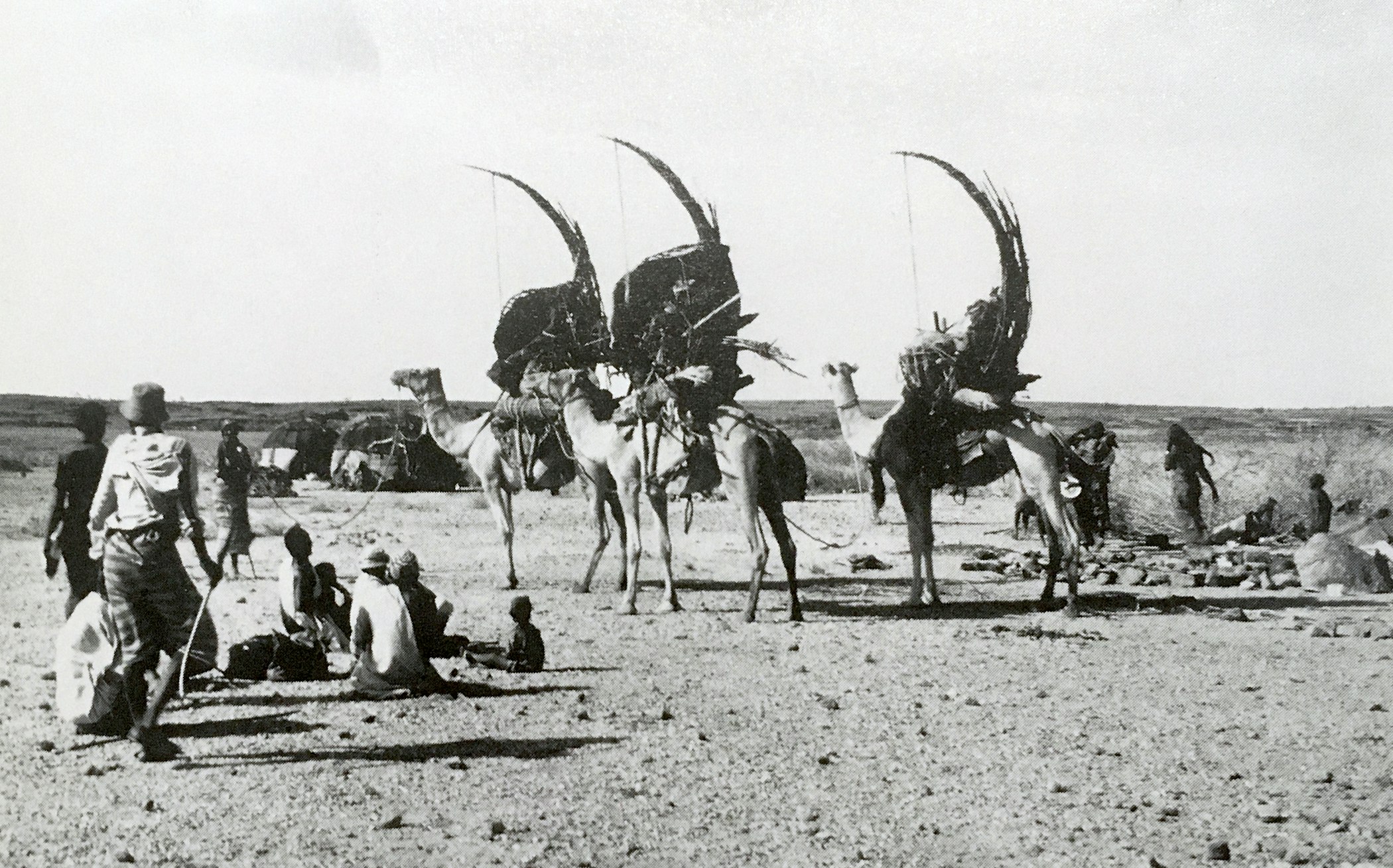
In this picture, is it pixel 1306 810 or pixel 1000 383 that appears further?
pixel 1000 383

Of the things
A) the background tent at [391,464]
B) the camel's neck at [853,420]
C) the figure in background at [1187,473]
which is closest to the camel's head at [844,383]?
the camel's neck at [853,420]

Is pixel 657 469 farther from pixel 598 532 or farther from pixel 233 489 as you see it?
pixel 233 489

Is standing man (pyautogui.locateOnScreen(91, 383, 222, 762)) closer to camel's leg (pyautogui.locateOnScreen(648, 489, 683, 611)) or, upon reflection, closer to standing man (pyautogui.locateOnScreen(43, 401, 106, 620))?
standing man (pyautogui.locateOnScreen(43, 401, 106, 620))

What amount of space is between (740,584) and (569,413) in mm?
2778

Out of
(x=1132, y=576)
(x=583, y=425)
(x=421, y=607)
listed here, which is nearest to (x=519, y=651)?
(x=421, y=607)

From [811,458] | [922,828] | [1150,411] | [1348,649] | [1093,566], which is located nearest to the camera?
[922,828]

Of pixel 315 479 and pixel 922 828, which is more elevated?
pixel 315 479

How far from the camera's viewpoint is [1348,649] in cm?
962

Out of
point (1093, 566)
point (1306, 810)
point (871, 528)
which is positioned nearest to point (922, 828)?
point (1306, 810)

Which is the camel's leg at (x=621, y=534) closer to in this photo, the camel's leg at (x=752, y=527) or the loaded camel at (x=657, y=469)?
the loaded camel at (x=657, y=469)

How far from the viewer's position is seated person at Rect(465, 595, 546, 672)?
8.80 metres

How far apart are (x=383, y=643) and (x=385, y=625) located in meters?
0.12

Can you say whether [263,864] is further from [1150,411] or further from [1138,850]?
[1150,411]

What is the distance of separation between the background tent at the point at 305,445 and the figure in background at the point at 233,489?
1772cm
